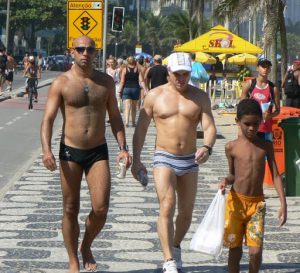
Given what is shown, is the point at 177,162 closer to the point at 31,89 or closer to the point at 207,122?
the point at 207,122

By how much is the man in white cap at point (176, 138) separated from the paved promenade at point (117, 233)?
613 millimetres

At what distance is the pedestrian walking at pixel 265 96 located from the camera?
12.1 m

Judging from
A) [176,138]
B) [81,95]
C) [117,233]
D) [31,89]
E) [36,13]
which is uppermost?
[36,13]

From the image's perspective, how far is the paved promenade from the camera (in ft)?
27.3

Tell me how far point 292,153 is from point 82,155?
16.2 ft

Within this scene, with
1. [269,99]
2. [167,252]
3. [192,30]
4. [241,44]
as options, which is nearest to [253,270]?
[167,252]

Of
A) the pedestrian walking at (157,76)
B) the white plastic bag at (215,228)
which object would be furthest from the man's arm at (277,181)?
the pedestrian walking at (157,76)

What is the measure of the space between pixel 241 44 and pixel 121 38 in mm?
96139

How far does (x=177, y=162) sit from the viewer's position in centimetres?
790

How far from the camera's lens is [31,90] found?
1259 inches

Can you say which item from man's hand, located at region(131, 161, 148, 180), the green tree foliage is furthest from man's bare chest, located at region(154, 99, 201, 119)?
the green tree foliage

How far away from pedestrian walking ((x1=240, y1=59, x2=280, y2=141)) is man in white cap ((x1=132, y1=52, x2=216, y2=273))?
4.15 m

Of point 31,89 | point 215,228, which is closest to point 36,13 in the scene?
point 31,89

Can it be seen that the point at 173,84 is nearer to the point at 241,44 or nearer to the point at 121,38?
the point at 241,44
